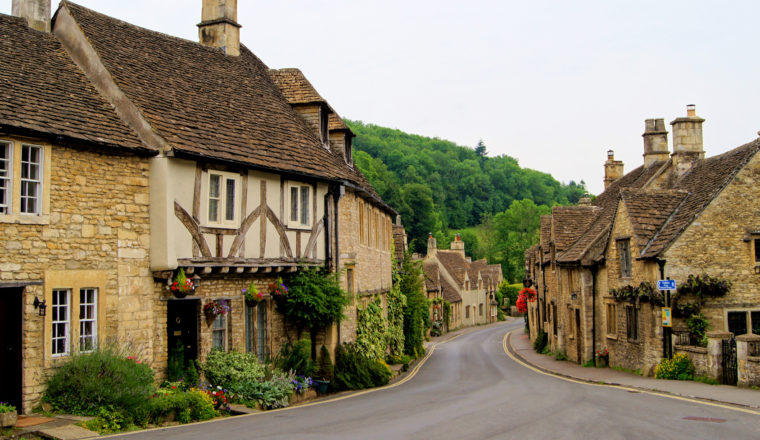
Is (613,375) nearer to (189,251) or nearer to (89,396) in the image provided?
(189,251)

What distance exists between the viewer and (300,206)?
66.5ft

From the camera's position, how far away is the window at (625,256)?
24.5m

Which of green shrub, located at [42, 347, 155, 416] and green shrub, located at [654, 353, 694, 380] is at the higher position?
green shrub, located at [42, 347, 155, 416]

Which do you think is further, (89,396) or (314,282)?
(314,282)

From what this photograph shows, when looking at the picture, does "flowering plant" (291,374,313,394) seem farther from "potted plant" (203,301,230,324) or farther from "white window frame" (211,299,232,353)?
"potted plant" (203,301,230,324)

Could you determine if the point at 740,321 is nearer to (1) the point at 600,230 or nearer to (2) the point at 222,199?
(1) the point at 600,230

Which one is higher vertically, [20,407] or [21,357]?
[21,357]

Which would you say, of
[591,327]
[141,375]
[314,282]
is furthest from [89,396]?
[591,327]

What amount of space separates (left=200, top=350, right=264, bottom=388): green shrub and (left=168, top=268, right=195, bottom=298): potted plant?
77.3 inches

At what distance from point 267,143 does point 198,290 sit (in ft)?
15.5

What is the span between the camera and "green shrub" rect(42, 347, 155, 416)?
13109mm

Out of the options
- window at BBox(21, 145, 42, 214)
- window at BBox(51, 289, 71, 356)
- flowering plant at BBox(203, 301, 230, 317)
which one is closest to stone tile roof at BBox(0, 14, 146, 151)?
window at BBox(21, 145, 42, 214)

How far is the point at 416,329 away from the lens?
3616cm

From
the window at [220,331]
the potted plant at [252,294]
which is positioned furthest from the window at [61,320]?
the potted plant at [252,294]
